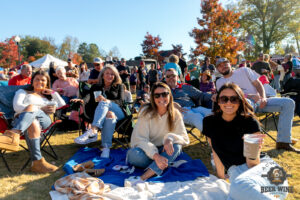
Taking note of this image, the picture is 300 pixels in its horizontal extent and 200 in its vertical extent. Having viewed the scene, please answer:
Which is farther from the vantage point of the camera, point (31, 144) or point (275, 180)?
point (31, 144)

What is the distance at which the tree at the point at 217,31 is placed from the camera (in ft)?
48.0

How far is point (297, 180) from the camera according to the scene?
2436mm

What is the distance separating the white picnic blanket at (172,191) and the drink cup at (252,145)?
2.14 feet

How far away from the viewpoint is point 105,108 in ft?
11.0

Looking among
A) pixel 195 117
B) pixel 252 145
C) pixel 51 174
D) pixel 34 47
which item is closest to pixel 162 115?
pixel 195 117

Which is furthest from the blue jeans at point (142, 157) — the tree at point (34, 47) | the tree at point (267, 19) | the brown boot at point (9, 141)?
the tree at point (34, 47)

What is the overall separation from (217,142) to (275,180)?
2.06 feet

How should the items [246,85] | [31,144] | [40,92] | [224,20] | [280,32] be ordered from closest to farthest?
[31,144]
[40,92]
[246,85]
[224,20]
[280,32]

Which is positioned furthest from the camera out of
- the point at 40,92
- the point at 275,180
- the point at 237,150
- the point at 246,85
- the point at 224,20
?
the point at 224,20

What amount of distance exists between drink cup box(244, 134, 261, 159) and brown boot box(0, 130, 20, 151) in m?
2.55

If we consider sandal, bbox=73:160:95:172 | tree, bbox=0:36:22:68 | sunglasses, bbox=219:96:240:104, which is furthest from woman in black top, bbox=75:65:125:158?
tree, bbox=0:36:22:68

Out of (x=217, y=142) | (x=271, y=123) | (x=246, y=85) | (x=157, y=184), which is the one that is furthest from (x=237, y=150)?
(x=271, y=123)

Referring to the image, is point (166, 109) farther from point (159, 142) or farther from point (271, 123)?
point (271, 123)

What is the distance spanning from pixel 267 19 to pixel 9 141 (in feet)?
91.0
